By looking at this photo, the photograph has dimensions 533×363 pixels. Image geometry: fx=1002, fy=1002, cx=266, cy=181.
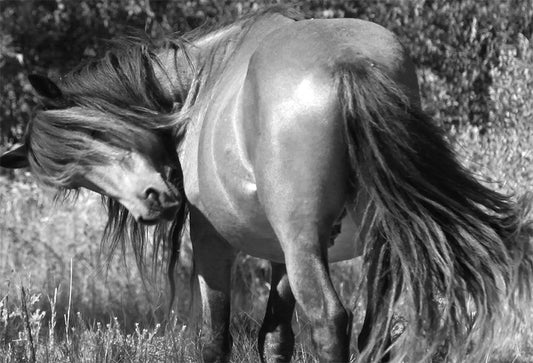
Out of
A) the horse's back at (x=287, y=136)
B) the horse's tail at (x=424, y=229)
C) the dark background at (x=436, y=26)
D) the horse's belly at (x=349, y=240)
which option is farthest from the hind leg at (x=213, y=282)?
the dark background at (x=436, y=26)

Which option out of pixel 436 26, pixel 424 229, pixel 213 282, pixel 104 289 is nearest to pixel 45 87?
pixel 213 282

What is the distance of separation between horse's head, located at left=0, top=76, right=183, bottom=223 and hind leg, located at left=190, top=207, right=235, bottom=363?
0.72 ft

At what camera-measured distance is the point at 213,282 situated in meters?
3.95

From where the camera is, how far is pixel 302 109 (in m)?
3.02

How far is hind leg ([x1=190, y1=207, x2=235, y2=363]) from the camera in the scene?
3854 mm

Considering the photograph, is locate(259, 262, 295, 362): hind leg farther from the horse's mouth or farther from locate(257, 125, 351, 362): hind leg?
locate(257, 125, 351, 362): hind leg

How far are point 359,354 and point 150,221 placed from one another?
0.94 m

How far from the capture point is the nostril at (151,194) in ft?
11.9

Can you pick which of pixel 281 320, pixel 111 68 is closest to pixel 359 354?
pixel 281 320

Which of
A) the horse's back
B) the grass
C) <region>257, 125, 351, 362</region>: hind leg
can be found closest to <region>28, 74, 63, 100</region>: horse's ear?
the grass

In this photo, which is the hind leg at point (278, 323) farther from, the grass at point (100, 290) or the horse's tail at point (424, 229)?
the horse's tail at point (424, 229)

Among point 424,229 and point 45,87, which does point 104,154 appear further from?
point 424,229

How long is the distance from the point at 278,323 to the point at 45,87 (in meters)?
1.32

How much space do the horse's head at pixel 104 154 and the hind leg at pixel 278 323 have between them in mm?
620
